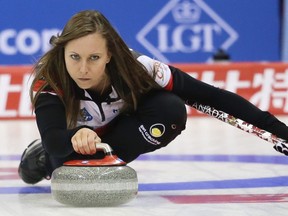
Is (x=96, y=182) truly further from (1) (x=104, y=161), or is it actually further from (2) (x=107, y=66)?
(2) (x=107, y=66)

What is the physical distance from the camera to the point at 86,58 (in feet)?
9.17

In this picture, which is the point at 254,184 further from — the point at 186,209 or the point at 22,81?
the point at 22,81

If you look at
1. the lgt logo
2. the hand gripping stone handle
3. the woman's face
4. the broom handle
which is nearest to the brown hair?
the woman's face

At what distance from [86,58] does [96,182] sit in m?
0.43

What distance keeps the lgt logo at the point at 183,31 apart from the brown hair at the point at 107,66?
247 inches

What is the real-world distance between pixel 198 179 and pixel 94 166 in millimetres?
1046

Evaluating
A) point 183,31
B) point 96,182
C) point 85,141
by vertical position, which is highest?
point 85,141

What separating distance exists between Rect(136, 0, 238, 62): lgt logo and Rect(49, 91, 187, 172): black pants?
614 cm

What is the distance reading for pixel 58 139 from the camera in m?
2.83

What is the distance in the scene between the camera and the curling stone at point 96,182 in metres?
2.67

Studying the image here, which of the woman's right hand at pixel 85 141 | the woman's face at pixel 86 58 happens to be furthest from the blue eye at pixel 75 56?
the woman's right hand at pixel 85 141

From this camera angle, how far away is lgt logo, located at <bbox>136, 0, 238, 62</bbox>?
9.35 meters

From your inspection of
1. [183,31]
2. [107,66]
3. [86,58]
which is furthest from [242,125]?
[183,31]

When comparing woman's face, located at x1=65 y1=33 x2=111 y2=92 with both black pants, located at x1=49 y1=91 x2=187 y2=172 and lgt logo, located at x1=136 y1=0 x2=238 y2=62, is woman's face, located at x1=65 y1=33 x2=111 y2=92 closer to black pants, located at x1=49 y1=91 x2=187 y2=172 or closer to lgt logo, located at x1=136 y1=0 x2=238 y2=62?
black pants, located at x1=49 y1=91 x2=187 y2=172
